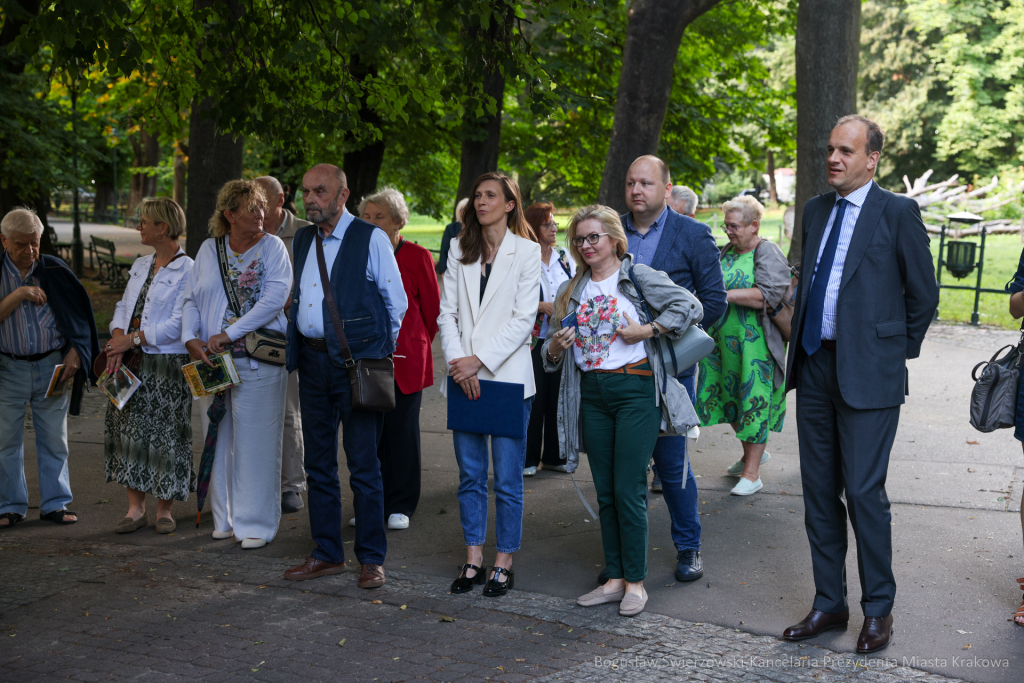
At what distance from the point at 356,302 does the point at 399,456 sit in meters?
1.36

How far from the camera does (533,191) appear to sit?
2544cm

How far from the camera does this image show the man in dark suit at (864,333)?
4113 millimetres

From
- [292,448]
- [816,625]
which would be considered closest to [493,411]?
[816,625]

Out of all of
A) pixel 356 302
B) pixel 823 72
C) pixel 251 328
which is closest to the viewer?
pixel 356 302

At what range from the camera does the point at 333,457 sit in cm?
527

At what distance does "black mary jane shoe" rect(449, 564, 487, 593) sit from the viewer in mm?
4902

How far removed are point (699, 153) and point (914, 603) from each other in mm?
15011

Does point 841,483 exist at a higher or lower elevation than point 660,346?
lower

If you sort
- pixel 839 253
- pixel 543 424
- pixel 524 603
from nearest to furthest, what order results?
pixel 839 253
pixel 524 603
pixel 543 424

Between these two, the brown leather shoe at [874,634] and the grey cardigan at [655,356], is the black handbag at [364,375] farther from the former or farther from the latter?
the brown leather shoe at [874,634]

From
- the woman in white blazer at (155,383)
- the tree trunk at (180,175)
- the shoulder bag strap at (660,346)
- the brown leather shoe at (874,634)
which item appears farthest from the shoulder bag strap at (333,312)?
the tree trunk at (180,175)

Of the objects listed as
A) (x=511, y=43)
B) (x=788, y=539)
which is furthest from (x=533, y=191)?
(x=788, y=539)

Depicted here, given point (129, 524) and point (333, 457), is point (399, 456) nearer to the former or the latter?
point (333, 457)

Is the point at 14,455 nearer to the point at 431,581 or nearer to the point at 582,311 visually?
the point at 431,581
